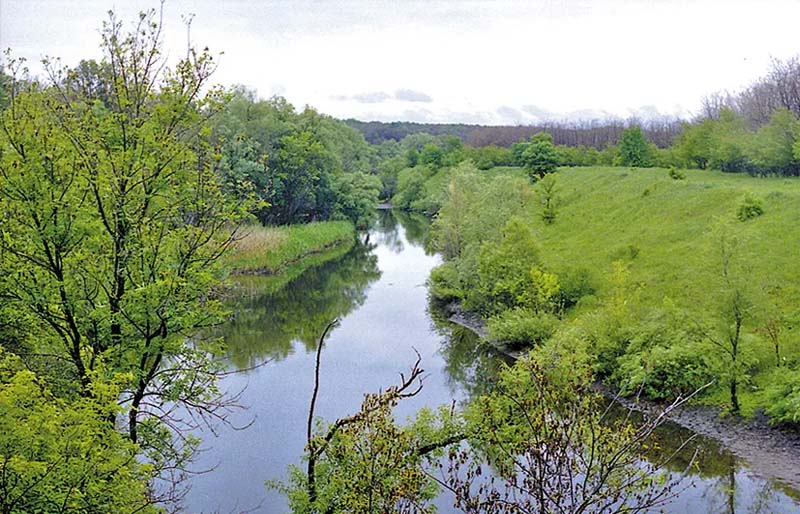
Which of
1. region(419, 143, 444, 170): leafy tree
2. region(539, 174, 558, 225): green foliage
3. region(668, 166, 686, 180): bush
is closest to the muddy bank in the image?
region(668, 166, 686, 180): bush

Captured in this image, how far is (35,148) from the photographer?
9.48 m

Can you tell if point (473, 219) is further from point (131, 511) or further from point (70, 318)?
point (131, 511)

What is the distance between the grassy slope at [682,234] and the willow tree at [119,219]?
12.8m

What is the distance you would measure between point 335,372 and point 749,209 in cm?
1752

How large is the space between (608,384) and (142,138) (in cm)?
1512

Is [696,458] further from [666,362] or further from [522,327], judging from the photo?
[522,327]

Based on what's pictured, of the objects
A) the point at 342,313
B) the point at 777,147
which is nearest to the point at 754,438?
the point at 342,313

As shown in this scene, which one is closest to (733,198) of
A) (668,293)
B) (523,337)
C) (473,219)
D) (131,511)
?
(668,293)

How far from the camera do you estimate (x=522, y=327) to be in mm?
23969

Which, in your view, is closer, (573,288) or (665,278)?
(665,278)

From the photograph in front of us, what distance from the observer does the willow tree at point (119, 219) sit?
946 cm

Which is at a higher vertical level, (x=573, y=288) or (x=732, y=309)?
(x=732, y=309)

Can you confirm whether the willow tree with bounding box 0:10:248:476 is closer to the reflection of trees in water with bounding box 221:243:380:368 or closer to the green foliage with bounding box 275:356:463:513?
the green foliage with bounding box 275:356:463:513

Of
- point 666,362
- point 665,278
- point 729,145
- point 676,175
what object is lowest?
point 666,362
